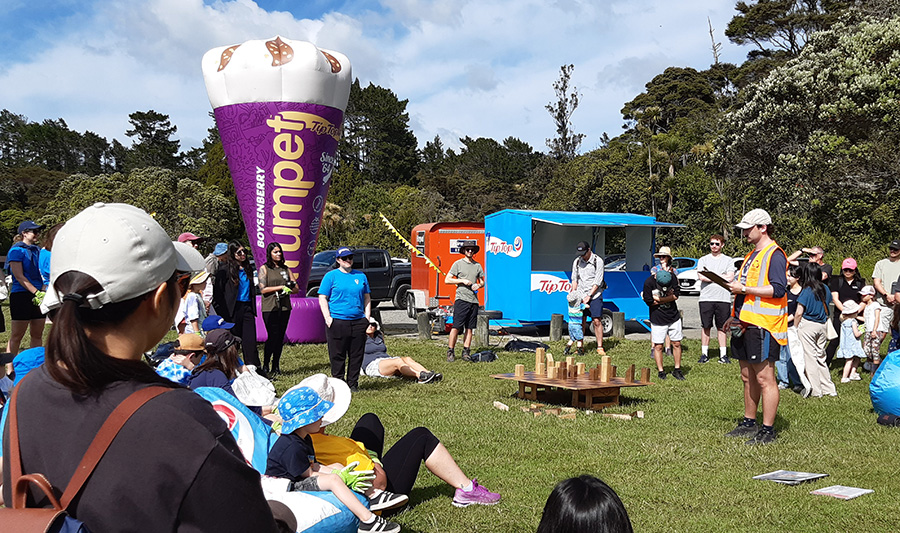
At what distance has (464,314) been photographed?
1168 centimetres

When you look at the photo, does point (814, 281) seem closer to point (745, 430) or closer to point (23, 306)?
point (745, 430)

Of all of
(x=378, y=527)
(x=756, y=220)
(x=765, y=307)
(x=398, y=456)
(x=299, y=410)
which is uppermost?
(x=756, y=220)

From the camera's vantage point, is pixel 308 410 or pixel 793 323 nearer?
pixel 308 410

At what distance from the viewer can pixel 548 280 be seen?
1496 centimetres

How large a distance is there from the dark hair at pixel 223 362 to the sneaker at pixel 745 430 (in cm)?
433

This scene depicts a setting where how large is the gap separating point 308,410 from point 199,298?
15.9 ft

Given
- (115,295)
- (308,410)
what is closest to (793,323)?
(308,410)

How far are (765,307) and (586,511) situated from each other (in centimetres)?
460

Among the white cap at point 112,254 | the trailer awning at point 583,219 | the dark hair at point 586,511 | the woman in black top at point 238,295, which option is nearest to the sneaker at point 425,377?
the woman in black top at point 238,295

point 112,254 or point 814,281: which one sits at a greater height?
point 112,254

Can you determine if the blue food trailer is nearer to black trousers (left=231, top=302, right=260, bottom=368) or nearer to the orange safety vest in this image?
black trousers (left=231, top=302, right=260, bottom=368)

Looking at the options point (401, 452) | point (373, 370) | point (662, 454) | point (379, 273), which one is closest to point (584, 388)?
point (662, 454)

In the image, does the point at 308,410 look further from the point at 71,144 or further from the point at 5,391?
the point at 71,144

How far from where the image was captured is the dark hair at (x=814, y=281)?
910 centimetres
